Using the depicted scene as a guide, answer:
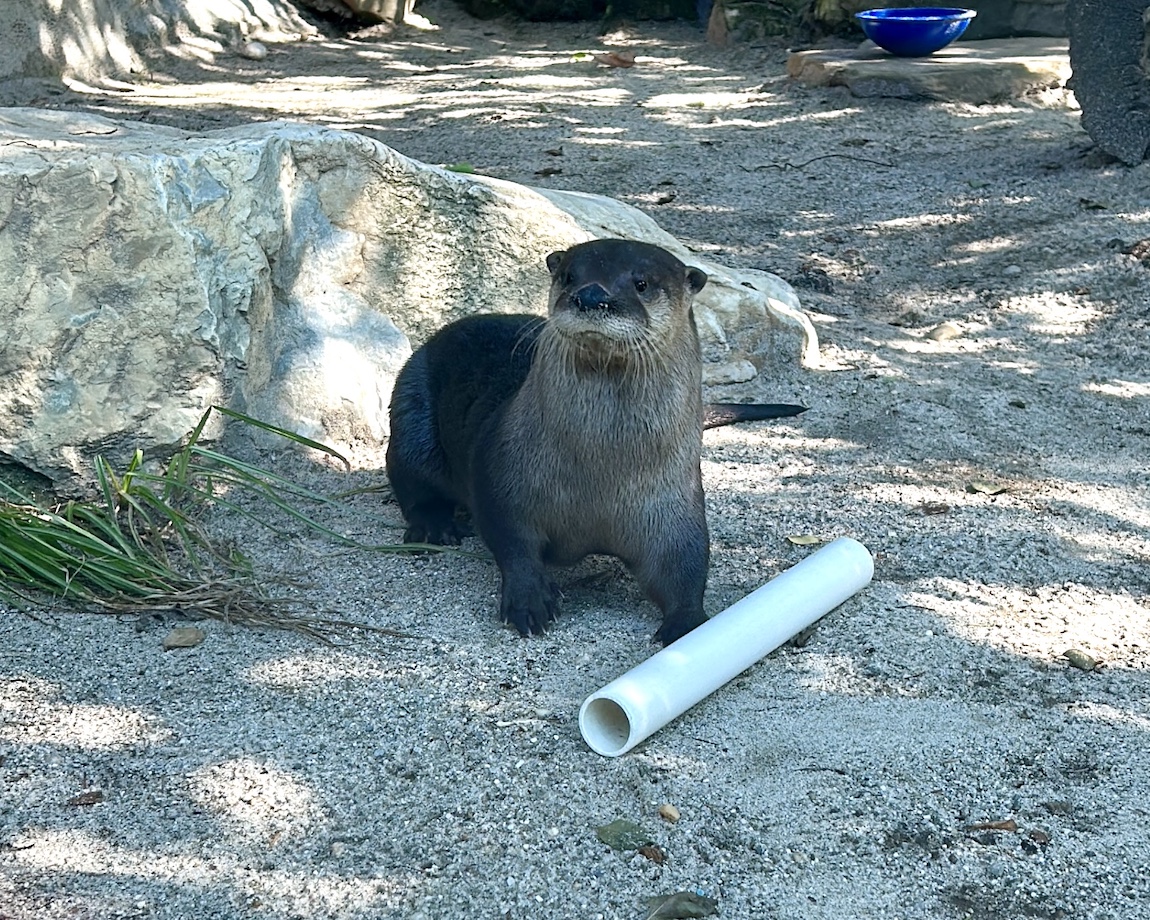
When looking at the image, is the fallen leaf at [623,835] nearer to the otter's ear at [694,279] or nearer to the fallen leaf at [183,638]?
the fallen leaf at [183,638]

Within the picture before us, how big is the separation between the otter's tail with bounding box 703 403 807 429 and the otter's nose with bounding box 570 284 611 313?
1.30 metres

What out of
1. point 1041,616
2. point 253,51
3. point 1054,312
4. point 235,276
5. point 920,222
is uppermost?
point 253,51

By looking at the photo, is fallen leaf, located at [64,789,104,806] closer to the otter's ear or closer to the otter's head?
the otter's head

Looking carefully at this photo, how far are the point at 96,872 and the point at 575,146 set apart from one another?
5.72 m

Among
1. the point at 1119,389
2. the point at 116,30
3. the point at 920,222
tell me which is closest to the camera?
the point at 1119,389

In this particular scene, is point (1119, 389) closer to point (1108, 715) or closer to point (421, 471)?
point (1108, 715)

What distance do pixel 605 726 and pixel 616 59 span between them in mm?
7829

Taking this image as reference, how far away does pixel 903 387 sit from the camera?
441 cm

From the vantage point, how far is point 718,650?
104 inches

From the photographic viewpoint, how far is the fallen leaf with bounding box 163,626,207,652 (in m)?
2.80

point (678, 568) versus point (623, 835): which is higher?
point (678, 568)

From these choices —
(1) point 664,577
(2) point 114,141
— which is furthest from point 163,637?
(2) point 114,141

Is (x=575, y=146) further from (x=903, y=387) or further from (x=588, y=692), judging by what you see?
(x=588, y=692)

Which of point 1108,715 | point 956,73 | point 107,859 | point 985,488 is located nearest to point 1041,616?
point 1108,715
